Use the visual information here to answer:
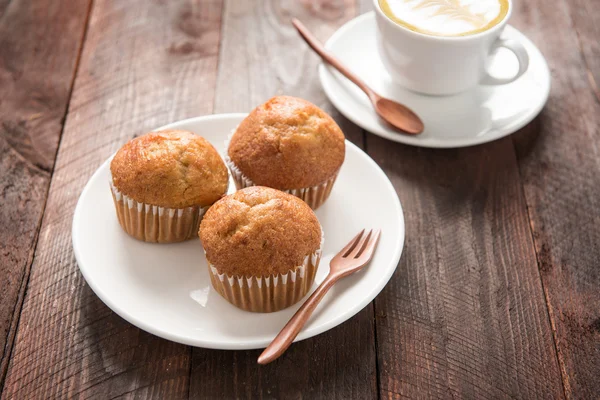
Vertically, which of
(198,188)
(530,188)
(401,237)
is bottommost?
(530,188)

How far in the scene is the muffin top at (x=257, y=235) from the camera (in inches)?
57.2

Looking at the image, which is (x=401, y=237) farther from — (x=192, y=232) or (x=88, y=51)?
(x=88, y=51)

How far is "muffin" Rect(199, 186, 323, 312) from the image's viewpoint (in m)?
1.45

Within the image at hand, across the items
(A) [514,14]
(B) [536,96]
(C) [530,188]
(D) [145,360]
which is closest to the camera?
(D) [145,360]

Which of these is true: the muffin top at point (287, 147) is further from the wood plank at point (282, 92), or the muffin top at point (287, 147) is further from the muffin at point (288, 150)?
the wood plank at point (282, 92)

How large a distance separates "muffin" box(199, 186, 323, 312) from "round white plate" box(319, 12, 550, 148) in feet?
2.12

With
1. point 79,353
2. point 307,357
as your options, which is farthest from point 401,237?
point 79,353

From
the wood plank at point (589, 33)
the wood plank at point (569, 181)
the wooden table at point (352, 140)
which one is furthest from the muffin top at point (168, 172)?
the wood plank at point (589, 33)

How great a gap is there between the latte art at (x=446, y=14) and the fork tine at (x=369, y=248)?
27.8 inches

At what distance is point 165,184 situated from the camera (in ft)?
5.21

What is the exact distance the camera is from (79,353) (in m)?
1.52

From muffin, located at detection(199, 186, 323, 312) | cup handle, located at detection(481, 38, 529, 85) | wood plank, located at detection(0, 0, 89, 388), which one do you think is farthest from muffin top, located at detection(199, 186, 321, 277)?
cup handle, located at detection(481, 38, 529, 85)

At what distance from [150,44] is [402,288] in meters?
1.42

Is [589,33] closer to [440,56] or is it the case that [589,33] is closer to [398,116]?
[440,56]
